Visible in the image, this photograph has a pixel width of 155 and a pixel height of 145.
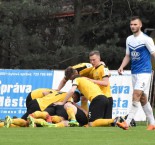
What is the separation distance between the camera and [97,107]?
13.5m

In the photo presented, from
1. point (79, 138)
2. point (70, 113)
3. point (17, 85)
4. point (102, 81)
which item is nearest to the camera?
point (79, 138)

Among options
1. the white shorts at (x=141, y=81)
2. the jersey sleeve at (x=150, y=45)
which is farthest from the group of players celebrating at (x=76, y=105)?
the jersey sleeve at (x=150, y=45)

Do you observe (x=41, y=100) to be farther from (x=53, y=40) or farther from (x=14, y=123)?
(x=53, y=40)

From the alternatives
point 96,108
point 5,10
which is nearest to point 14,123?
point 96,108

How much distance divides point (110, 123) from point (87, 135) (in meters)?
3.22

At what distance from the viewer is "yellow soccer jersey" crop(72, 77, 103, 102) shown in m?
13.5

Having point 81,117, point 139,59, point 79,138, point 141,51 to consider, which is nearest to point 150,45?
point 141,51

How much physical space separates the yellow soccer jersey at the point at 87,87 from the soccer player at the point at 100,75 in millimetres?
245

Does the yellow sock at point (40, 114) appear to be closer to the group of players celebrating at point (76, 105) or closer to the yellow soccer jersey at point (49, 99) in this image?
the group of players celebrating at point (76, 105)

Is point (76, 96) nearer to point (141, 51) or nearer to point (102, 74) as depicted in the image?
point (102, 74)

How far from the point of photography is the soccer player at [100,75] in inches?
551

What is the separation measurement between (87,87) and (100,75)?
745 millimetres

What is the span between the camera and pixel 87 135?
989 centimetres

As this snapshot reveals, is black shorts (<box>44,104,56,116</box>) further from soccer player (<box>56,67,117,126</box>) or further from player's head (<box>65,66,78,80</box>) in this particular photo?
player's head (<box>65,66,78,80</box>)
